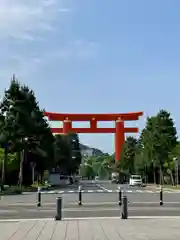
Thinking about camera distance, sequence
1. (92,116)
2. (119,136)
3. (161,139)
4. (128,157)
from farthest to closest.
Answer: (128,157), (119,136), (92,116), (161,139)

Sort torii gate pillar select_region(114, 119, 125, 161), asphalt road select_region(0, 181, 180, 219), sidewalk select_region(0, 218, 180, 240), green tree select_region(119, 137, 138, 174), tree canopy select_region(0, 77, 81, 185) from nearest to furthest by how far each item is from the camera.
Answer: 1. sidewalk select_region(0, 218, 180, 240)
2. asphalt road select_region(0, 181, 180, 219)
3. tree canopy select_region(0, 77, 81, 185)
4. torii gate pillar select_region(114, 119, 125, 161)
5. green tree select_region(119, 137, 138, 174)

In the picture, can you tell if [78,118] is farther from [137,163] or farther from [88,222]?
[88,222]

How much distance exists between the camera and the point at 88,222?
1900cm

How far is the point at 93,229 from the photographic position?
16656mm

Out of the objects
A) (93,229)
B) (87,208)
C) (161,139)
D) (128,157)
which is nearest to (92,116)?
(128,157)

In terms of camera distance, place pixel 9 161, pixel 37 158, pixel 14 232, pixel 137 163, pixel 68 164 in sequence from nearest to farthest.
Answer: pixel 14 232, pixel 9 161, pixel 37 158, pixel 137 163, pixel 68 164

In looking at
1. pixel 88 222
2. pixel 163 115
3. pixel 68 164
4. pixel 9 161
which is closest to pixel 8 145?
pixel 9 161

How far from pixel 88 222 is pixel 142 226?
94.5 inches

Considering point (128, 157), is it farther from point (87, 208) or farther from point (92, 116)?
point (87, 208)

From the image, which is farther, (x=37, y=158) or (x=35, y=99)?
(x=37, y=158)

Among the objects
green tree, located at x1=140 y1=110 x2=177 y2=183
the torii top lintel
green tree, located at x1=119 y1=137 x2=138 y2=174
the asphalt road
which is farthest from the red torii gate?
the asphalt road

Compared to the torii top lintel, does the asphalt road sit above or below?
below

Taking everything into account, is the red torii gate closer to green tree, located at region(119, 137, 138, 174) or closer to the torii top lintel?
the torii top lintel

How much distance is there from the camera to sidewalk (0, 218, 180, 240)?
14664 mm
